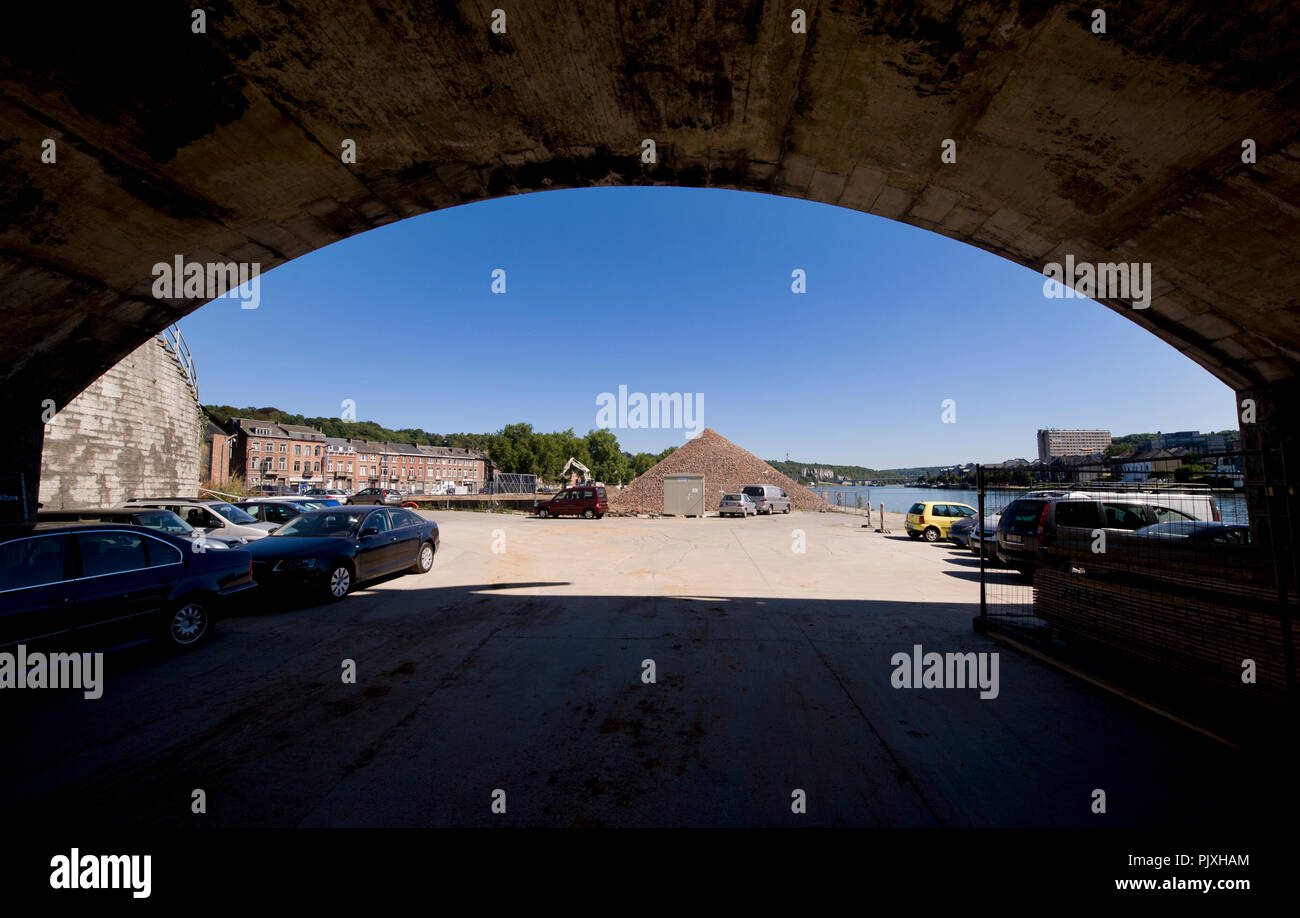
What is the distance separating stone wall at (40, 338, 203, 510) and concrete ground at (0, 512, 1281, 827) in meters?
12.9

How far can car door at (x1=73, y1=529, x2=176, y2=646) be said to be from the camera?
4.93m

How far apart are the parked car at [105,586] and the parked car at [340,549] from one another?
1.30m

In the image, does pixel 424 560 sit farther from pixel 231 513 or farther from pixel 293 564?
pixel 231 513

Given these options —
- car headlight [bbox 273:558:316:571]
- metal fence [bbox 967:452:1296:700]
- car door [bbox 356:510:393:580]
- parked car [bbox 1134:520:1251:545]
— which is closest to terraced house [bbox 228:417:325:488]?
car door [bbox 356:510:393:580]

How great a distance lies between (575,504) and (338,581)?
2213 centimetres

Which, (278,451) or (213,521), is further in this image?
(278,451)

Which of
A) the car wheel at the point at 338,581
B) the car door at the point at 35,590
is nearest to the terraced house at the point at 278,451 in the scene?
the car wheel at the point at 338,581

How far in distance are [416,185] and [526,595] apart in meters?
6.42

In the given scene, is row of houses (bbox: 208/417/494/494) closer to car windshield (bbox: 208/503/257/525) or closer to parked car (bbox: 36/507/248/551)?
car windshield (bbox: 208/503/257/525)

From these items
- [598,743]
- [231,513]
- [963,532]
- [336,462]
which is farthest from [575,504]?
[336,462]

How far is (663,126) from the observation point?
5.00m

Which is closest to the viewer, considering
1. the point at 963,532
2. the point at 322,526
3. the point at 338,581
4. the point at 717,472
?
the point at 338,581
